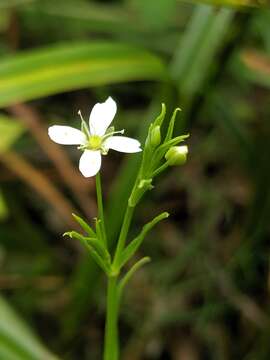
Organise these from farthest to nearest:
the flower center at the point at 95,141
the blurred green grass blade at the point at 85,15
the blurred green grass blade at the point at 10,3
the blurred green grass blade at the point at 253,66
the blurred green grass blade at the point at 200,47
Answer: the blurred green grass blade at the point at 85,15 → the blurred green grass blade at the point at 10,3 → the blurred green grass blade at the point at 253,66 → the blurred green grass blade at the point at 200,47 → the flower center at the point at 95,141

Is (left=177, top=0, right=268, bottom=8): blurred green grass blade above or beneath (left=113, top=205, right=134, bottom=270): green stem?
above

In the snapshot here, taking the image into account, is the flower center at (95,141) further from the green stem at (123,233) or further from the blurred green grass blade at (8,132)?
the blurred green grass blade at (8,132)

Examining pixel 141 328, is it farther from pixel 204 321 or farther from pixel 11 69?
pixel 11 69

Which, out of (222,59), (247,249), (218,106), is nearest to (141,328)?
(247,249)

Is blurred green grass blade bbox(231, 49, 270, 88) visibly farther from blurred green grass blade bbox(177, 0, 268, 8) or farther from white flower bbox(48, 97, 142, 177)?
white flower bbox(48, 97, 142, 177)

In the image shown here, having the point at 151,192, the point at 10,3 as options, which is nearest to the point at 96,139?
the point at 151,192

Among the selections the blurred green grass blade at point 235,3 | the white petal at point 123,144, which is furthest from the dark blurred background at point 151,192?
the white petal at point 123,144

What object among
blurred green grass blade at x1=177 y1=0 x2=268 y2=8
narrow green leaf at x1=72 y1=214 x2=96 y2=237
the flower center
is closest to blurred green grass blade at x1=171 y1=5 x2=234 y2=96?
blurred green grass blade at x1=177 y1=0 x2=268 y2=8
